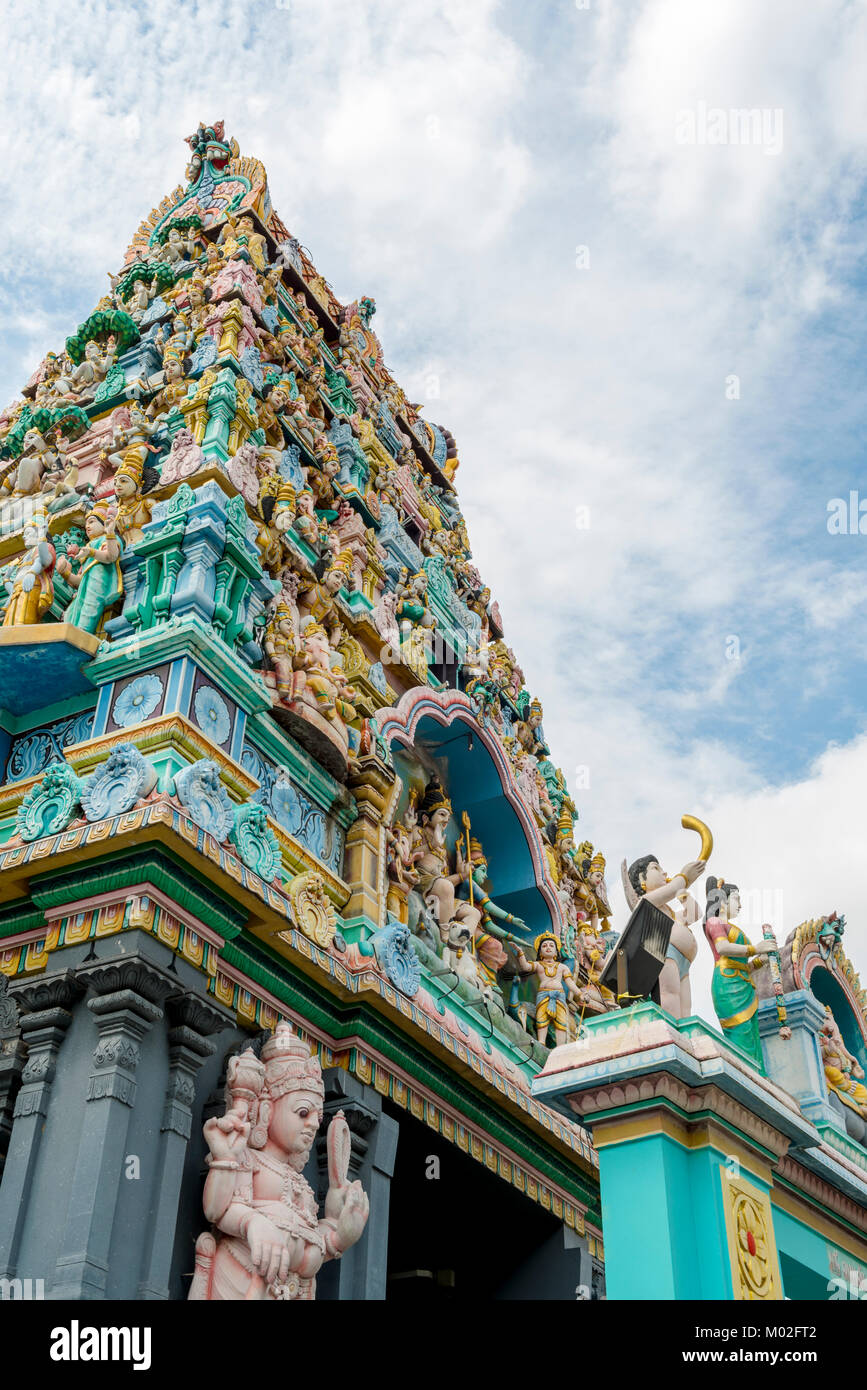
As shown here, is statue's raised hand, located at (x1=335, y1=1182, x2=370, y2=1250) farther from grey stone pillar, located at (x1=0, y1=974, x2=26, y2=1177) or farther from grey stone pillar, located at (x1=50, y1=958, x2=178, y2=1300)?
grey stone pillar, located at (x1=0, y1=974, x2=26, y2=1177)

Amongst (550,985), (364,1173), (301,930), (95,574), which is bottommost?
(364,1173)

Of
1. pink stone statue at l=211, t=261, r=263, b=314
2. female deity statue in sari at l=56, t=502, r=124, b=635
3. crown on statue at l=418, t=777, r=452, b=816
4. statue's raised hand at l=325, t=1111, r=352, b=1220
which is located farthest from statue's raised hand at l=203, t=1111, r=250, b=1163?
pink stone statue at l=211, t=261, r=263, b=314

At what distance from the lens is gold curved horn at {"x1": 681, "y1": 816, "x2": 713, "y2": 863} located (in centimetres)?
1048

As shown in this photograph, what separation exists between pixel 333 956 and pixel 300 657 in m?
3.06

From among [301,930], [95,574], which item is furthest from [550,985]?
[95,574]

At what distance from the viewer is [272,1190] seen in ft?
30.1

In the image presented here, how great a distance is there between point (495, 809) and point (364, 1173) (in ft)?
22.0

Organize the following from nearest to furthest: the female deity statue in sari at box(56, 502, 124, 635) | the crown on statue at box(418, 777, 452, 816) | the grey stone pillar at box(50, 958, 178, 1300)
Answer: the grey stone pillar at box(50, 958, 178, 1300), the female deity statue in sari at box(56, 502, 124, 635), the crown on statue at box(418, 777, 452, 816)

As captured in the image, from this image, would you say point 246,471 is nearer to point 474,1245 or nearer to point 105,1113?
point 105,1113

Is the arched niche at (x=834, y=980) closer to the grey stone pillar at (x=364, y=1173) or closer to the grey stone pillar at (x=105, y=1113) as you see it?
the grey stone pillar at (x=364, y=1173)

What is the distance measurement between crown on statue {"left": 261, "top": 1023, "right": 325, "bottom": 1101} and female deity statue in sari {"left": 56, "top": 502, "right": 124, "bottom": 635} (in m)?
4.02

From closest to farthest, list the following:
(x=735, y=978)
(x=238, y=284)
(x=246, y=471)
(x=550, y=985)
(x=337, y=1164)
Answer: (x=337, y=1164) → (x=735, y=978) → (x=246, y=471) → (x=550, y=985) → (x=238, y=284)
